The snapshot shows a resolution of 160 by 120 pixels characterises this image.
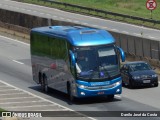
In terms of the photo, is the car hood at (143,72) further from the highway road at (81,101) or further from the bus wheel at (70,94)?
the bus wheel at (70,94)

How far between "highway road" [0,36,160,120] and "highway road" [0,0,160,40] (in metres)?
16.3

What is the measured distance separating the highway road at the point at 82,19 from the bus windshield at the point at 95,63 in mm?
27185

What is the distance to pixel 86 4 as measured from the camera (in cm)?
8206

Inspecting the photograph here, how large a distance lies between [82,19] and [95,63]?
41.0m

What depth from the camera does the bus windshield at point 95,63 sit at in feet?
93.0

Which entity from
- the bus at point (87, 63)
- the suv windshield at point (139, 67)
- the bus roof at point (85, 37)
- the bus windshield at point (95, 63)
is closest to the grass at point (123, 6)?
the suv windshield at point (139, 67)

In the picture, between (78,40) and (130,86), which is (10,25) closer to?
(130,86)

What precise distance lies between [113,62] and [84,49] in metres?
1.40

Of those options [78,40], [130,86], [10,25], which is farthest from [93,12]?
[78,40]

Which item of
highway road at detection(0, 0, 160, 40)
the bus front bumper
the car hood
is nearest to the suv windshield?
the car hood

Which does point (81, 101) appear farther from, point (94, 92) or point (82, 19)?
point (82, 19)

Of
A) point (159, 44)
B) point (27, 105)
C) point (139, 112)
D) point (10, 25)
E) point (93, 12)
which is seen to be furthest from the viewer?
point (93, 12)

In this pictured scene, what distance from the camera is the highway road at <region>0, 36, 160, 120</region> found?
27.6 meters

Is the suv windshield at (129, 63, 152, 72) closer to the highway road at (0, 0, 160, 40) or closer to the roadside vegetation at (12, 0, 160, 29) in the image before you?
the highway road at (0, 0, 160, 40)
